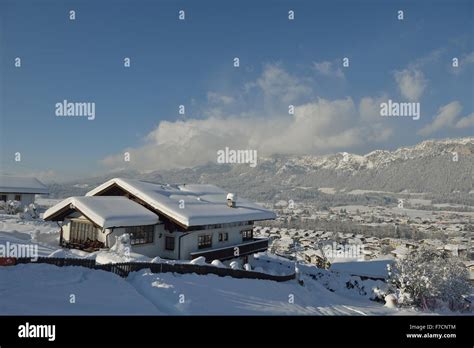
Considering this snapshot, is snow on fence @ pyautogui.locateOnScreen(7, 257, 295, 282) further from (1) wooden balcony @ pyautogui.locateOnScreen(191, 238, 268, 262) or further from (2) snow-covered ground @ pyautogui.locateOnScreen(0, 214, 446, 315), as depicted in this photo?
(1) wooden balcony @ pyautogui.locateOnScreen(191, 238, 268, 262)

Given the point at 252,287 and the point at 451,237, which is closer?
the point at 252,287

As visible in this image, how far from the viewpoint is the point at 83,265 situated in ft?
49.0

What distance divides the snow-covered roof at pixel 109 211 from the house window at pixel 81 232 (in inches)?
46.4

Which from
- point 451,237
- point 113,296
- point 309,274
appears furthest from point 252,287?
point 451,237

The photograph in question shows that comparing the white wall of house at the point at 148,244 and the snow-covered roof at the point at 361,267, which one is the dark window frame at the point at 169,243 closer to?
the white wall of house at the point at 148,244

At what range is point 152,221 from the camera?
22.4 meters

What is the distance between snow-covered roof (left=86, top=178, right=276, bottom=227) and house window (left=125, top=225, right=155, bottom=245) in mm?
1567

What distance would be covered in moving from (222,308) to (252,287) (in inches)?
205

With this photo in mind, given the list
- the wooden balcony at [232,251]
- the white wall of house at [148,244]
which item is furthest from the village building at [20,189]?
the wooden balcony at [232,251]

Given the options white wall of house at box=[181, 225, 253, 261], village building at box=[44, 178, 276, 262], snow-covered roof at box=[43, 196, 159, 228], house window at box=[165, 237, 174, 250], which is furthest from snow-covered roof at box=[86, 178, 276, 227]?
Result: house window at box=[165, 237, 174, 250]

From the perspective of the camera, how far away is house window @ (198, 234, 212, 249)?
24.5m
